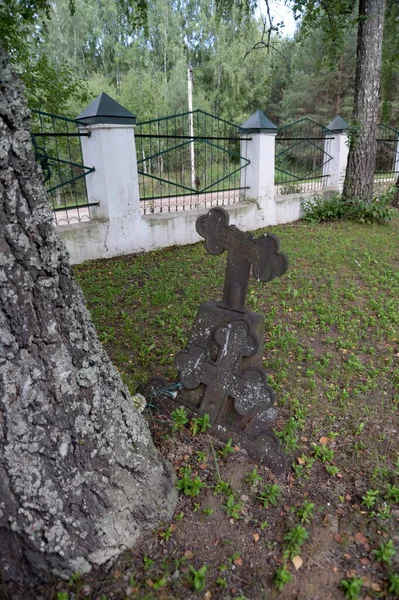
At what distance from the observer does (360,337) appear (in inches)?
138

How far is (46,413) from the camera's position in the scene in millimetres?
1351

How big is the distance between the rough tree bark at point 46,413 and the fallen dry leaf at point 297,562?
576mm

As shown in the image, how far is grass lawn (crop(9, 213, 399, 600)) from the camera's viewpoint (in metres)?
1.49

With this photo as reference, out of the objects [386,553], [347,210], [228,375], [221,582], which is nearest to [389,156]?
[347,210]

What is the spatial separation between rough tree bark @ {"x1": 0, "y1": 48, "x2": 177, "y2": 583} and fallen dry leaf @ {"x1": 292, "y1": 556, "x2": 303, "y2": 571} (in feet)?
1.89

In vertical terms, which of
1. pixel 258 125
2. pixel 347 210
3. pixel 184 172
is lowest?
pixel 347 210

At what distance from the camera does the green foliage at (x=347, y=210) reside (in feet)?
24.7

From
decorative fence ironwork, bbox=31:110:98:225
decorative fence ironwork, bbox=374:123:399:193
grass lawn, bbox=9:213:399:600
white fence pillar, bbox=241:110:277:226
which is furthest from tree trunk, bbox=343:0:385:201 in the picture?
decorative fence ironwork, bbox=31:110:98:225

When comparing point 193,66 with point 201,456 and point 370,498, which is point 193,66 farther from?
Answer: point 370,498

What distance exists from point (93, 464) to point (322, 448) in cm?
133

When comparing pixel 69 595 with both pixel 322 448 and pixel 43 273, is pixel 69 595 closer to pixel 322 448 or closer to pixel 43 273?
pixel 43 273

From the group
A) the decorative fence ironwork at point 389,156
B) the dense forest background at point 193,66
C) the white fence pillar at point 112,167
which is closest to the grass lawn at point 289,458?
the white fence pillar at point 112,167

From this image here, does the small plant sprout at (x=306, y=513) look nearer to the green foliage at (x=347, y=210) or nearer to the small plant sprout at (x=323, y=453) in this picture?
the small plant sprout at (x=323, y=453)

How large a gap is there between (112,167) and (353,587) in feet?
16.4
